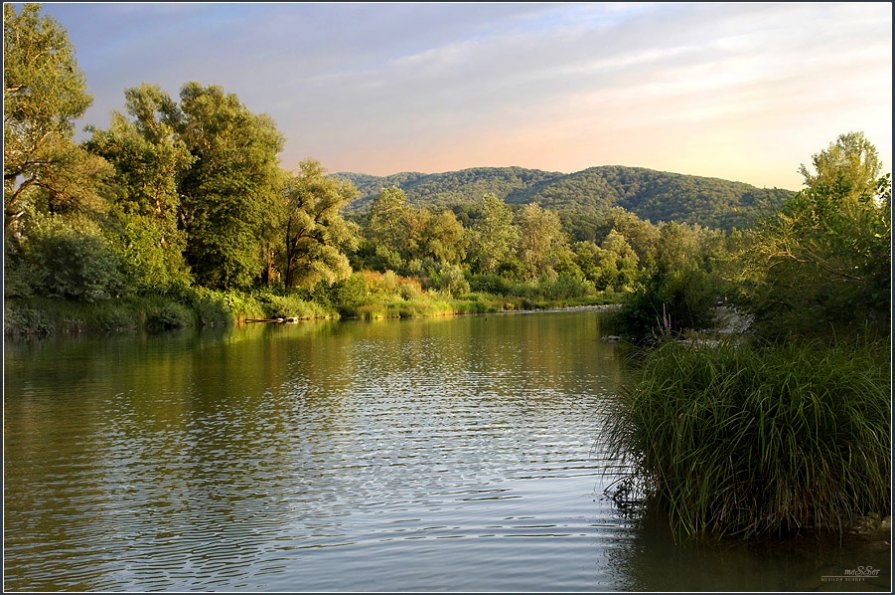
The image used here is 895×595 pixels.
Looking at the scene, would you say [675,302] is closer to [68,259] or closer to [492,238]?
[68,259]

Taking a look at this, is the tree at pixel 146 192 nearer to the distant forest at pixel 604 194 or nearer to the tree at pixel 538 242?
the tree at pixel 538 242

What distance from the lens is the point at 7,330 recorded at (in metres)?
30.6

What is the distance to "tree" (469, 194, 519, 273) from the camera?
259 feet

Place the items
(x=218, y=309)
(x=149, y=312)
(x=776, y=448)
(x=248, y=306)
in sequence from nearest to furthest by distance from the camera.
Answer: (x=776, y=448), (x=149, y=312), (x=218, y=309), (x=248, y=306)

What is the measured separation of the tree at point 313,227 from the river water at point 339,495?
1184 inches

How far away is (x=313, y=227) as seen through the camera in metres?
47.8

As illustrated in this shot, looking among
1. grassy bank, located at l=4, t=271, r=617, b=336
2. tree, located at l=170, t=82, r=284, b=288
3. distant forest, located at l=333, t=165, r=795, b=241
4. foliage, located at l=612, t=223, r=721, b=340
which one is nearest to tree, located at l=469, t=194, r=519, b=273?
grassy bank, located at l=4, t=271, r=617, b=336

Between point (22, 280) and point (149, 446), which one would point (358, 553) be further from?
point (22, 280)

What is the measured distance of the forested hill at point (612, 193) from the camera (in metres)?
123

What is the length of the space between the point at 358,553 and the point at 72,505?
11.9 feet

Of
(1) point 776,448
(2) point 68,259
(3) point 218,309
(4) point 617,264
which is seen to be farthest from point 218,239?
(4) point 617,264

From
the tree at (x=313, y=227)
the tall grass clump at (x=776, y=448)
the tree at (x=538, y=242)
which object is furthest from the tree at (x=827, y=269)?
the tree at (x=538, y=242)

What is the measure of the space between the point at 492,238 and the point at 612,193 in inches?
3089

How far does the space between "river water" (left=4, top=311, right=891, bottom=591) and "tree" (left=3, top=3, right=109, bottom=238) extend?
18510 millimetres
